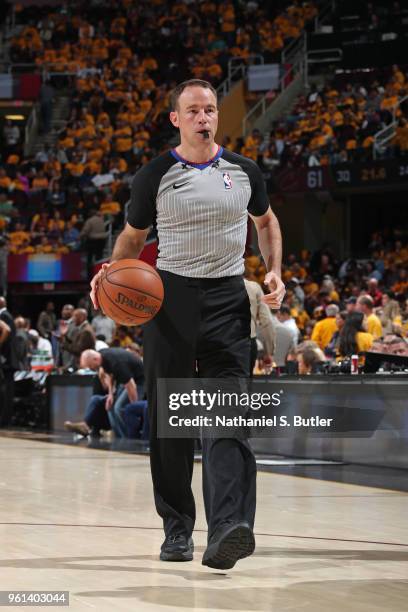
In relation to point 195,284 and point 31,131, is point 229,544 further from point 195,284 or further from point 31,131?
point 31,131

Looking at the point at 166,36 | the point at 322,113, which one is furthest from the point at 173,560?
the point at 166,36

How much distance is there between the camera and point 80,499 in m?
7.75

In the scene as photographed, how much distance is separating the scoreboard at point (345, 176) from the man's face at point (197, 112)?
1851 centimetres

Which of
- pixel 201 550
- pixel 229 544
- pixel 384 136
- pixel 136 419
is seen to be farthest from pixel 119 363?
pixel 384 136

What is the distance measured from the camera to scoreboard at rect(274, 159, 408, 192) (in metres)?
23.3

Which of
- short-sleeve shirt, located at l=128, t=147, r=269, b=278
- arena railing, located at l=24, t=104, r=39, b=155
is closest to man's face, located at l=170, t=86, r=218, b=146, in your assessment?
short-sleeve shirt, located at l=128, t=147, r=269, b=278

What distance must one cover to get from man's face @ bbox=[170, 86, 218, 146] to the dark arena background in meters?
1.35

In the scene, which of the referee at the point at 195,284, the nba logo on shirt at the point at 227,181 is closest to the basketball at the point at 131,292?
the referee at the point at 195,284

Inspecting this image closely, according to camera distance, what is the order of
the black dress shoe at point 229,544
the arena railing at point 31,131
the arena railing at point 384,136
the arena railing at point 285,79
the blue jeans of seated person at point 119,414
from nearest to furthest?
the black dress shoe at point 229,544, the blue jeans of seated person at point 119,414, the arena railing at point 384,136, the arena railing at point 285,79, the arena railing at point 31,131

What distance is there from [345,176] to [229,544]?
778 inches

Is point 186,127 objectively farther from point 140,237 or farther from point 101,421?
point 101,421

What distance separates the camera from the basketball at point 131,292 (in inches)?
193

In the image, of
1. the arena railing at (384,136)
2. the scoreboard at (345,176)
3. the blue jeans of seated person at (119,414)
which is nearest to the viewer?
the blue jeans of seated person at (119,414)

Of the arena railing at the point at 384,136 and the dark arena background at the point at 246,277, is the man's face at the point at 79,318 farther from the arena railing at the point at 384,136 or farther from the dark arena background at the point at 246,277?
the arena railing at the point at 384,136
